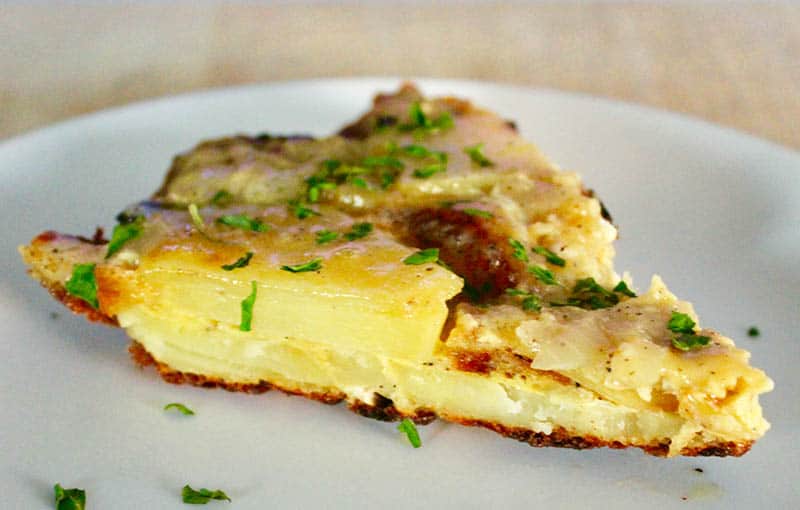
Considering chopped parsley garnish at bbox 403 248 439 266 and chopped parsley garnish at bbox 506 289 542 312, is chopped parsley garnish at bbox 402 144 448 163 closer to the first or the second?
chopped parsley garnish at bbox 403 248 439 266

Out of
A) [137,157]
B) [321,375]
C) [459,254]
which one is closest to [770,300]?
[459,254]

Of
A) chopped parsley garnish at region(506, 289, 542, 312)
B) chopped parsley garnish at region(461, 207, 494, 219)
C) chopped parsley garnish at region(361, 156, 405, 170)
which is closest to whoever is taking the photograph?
chopped parsley garnish at region(506, 289, 542, 312)

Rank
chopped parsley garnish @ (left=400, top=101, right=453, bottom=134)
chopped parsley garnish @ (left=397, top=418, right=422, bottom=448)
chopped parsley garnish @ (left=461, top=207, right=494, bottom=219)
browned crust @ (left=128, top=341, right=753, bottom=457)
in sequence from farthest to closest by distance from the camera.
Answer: chopped parsley garnish @ (left=400, top=101, right=453, bottom=134) → chopped parsley garnish @ (left=461, top=207, right=494, bottom=219) → chopped parsley garnish @ (left=397, top=418, right=422, bottom=448) → browned crust @ (left=128, top=341, right=753, bottom=457)

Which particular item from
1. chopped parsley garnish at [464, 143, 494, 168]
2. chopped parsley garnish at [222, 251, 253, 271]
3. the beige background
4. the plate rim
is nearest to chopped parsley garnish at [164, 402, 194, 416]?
chopped parsley garnish at [222, 251, 253, 271]

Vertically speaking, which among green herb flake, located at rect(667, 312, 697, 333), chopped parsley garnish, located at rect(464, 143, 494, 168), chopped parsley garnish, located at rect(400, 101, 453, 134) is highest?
chopped parsley garnish, located at rect(400, 101, 453, 134)

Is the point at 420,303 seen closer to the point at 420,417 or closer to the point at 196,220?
the point at 420,417
